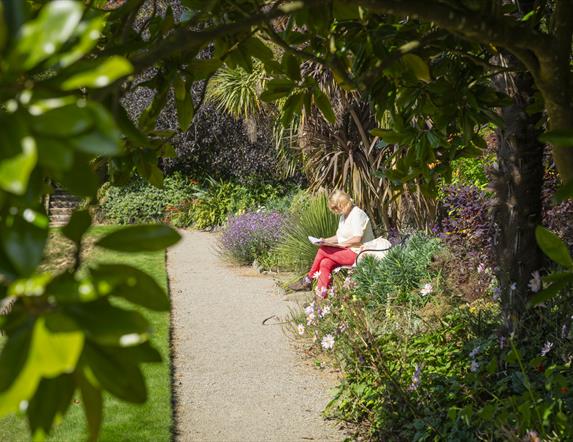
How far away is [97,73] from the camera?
2.32ft

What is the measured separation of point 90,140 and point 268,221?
36.4 ft

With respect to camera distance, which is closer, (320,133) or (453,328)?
(453,328)

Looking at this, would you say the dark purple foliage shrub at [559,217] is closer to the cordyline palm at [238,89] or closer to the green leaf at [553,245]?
the green leaf at [553,245]

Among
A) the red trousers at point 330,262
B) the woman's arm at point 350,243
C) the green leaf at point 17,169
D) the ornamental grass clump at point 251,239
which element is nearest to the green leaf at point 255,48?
the green leaf at point 17,169

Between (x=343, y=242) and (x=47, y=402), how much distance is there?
25.3 feet

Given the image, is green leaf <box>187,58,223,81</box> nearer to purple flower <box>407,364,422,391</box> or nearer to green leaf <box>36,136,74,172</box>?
green leaf <box>36,136,74,172</box>

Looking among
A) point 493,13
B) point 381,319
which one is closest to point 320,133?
point 381,319

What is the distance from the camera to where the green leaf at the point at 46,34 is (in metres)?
0.69

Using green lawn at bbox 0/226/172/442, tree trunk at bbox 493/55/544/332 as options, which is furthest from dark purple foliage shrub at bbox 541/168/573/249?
green lawn at bbox 0/226/172/442

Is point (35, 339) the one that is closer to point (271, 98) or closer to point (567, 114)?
point (567, 114)

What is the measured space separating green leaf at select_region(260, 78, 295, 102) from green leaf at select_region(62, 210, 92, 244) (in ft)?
4.59

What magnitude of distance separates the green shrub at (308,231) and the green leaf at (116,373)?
8.66 m

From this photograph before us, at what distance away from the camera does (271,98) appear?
227 cm

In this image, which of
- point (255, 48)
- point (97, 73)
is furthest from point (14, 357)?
point (255, 48)
